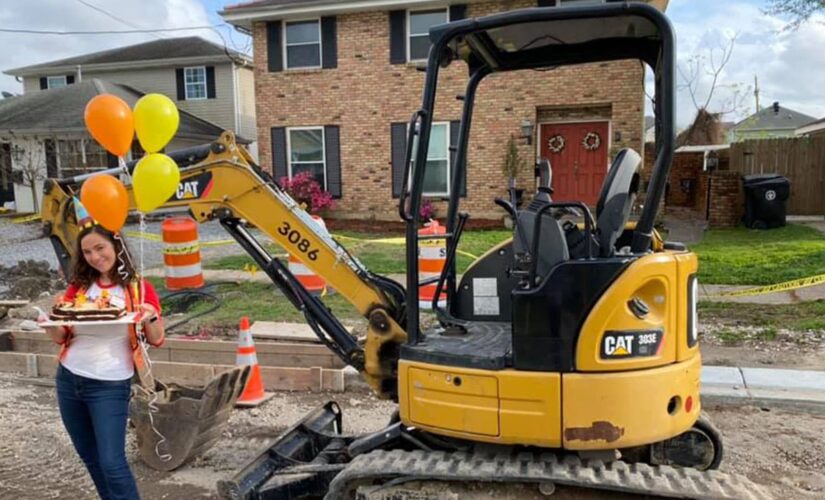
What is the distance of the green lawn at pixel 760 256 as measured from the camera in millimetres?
10016

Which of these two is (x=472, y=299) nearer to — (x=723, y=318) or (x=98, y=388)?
(x=98, y=388)

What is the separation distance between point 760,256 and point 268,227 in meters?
9.81

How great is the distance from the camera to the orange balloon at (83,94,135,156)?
3707 mm

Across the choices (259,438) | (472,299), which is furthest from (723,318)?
(259,438)

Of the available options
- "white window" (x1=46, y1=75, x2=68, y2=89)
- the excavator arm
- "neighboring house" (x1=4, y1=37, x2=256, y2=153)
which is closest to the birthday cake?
the excavator arm

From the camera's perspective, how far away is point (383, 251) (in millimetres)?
13445

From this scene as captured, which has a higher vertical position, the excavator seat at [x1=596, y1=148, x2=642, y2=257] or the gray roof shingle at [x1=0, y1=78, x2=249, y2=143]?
the gray roof shingle at [x1=0, y1=78, x2=249, y2=143]

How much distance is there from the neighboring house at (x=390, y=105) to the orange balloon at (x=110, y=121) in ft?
40.0

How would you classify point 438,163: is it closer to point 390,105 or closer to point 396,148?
point 396,148

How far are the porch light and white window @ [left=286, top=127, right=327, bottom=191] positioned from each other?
211 inches

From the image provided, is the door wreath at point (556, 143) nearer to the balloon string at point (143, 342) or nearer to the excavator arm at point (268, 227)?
the excavator arm at point (268, 227)

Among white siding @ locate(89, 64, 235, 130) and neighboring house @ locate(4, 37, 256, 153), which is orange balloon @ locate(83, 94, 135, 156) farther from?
white siding @ locate(89, 64, 235, 130)

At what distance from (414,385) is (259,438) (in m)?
2.36

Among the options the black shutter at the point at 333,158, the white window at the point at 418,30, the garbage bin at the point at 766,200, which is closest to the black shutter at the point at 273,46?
the black shutter at the point at 333,158
